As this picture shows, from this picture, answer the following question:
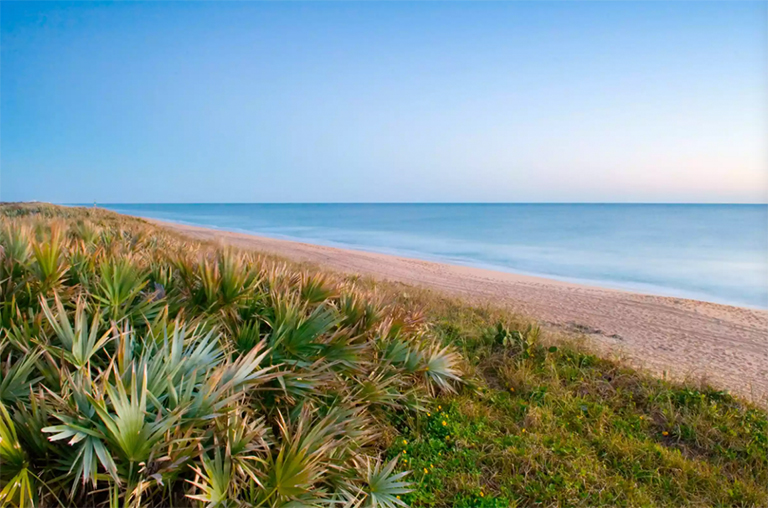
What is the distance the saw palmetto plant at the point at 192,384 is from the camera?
84.0 inches

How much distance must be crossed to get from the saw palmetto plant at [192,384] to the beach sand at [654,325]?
5.96ft

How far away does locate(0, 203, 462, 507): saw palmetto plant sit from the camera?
2.13 metres

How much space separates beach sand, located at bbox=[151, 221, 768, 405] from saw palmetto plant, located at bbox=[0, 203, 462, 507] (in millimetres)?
1818

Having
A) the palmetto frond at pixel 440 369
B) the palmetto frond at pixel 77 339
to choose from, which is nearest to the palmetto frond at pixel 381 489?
the palmetto frond at pixel 440 369

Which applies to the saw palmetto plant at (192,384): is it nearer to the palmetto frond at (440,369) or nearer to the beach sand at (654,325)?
the palmetto frond at (440,369)

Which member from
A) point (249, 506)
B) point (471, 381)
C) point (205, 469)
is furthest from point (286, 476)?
point (471, 381)

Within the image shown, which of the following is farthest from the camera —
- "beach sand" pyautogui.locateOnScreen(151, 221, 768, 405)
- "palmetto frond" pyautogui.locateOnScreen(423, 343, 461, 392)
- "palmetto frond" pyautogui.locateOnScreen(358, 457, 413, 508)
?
"beach sand" pyautogui.locateOnScreen(151, 221, 768, 405)

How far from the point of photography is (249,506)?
2314 millimetres

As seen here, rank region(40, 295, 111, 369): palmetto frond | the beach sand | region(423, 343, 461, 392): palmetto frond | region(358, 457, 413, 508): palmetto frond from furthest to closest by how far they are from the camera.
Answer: the beach sand → region(423, 343, 461, 392): palmetto frond → region(358, 457, 413, 508): palmetto frond → region(40, 295, 111, 369): palmetto frond

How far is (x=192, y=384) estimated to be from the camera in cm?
236

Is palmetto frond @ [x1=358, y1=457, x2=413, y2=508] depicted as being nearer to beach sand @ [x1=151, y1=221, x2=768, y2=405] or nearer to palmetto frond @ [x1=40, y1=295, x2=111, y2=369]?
palmetto frond @ [x1=40, y1=295, x2=111, y2=369]

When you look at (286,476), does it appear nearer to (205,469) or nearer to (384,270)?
(205,469)

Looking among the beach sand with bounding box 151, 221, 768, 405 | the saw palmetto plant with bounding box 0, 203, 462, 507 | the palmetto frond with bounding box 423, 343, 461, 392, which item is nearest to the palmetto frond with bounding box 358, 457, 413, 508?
the saw palmetto plant with bounding box 0, 203, 462, 507

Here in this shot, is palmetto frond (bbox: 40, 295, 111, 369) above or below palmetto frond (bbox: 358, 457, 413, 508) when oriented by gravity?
above
